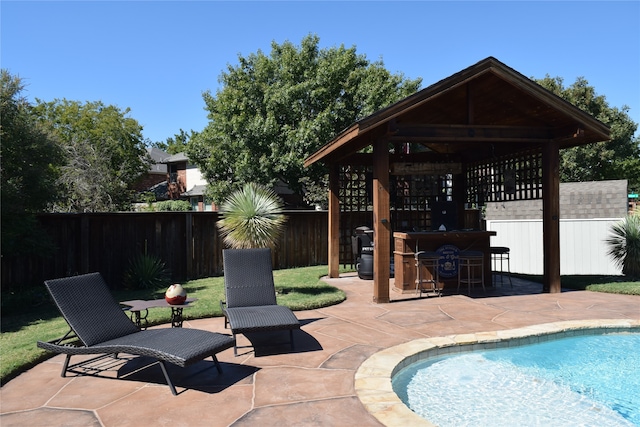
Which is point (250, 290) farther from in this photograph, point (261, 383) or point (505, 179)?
point (505, 179)

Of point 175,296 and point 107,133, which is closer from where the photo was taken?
point 175,296

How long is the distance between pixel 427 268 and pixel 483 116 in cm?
343

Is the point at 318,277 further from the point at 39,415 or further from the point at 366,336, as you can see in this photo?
the point at 39,415

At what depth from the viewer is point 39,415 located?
352 centimetres

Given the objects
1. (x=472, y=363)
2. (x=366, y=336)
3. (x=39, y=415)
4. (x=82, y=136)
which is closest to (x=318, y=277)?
(x=366, y=336)

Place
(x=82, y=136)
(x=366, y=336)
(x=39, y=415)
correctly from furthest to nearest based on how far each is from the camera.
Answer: (x=82, y=136) → (x=366, y=336) → (x=39, y=415)

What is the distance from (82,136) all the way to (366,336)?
34.4m

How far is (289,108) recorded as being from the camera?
785 inches

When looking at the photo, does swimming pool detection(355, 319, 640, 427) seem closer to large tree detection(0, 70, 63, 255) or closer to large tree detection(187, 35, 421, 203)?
large tree detection(0, 70, 63, 255)

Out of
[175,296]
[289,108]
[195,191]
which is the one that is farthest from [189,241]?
[195,191]

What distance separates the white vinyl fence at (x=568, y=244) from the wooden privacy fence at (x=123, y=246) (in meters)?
7.36

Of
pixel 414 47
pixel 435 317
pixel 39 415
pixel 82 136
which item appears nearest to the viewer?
pixel 39 415

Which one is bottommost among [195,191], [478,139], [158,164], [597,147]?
[478,139]

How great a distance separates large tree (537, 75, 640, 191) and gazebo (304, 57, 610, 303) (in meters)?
21.0
